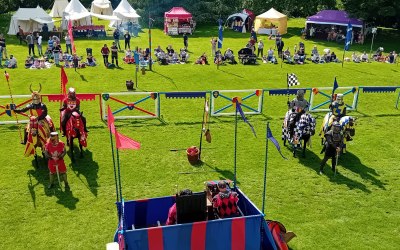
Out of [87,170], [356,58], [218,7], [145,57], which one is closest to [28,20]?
[145,57]

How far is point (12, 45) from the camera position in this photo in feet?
120

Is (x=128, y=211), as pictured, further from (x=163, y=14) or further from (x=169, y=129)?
(x=163, y=14)

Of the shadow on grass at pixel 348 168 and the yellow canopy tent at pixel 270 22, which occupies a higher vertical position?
the yellow canopy tent at pixel 270 22

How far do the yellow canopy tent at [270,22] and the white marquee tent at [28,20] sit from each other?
21.2 m

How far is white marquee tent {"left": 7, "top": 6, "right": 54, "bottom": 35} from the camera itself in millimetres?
39094

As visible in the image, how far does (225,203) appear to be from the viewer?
365 inches

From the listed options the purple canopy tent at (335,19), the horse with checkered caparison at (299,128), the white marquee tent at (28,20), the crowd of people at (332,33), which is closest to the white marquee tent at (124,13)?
the white marquee tent at (28,20)

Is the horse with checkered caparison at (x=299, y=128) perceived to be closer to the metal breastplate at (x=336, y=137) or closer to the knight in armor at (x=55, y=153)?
the metal breastplate at (x=336, y=137)

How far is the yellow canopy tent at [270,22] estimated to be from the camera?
43.7 metres

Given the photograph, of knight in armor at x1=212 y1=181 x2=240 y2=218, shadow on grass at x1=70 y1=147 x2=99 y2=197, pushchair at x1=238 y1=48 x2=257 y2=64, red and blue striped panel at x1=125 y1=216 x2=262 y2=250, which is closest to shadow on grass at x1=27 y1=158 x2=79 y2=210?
shadow on grass at x1=70 y1=147 x2=99 y2=197

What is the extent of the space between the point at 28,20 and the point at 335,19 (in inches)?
1158

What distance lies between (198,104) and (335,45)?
935 inches

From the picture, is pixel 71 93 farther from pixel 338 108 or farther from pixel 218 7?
pixel 218 7

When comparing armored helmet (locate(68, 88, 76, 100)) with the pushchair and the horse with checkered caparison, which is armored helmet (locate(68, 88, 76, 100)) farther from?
the pushchair
